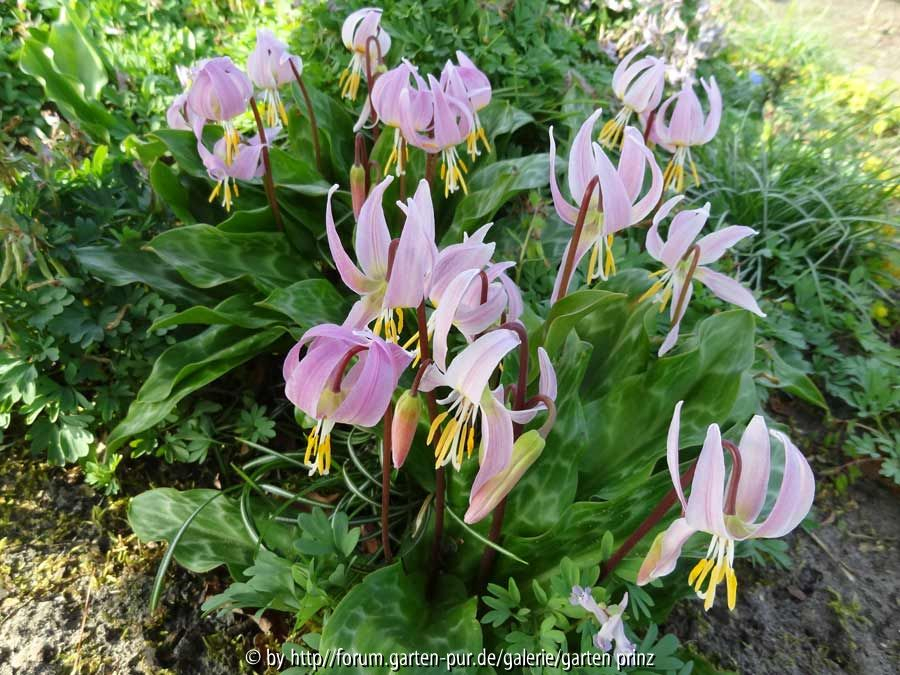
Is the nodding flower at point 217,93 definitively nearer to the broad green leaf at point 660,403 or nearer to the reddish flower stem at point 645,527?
the broad green leaf at point 660,403

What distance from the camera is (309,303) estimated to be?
5.16 feet

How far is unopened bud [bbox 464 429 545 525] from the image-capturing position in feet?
3.09

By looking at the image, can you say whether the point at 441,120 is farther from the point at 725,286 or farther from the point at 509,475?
the point at 509,475

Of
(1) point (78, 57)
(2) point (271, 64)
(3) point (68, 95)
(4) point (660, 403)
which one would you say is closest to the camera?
(4) point (660, 403)

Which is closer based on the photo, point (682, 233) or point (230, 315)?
point (682, 233)

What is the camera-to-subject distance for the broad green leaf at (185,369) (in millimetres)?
1512

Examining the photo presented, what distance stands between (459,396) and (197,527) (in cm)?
89

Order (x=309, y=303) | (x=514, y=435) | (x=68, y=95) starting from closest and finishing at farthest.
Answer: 1. (x=514, y=435)
2. (x=309, y=303)
3. (x=68, y=95)

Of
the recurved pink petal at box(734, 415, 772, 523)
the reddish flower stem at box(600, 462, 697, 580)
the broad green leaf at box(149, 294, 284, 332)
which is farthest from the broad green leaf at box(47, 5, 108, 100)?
the recurved pink petal at box(734, 415, 772, 523)

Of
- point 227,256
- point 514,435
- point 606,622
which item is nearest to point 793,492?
point 606,622

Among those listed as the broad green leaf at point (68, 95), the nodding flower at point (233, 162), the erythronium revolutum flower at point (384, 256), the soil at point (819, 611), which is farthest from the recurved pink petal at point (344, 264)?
the broad green leaf at point (68, 95)

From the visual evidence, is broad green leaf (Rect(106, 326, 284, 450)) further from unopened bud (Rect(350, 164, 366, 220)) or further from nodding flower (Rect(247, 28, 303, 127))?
nodding flower (Rect(247, 28, 303, 127))

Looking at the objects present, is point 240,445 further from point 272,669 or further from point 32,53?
point 32,53

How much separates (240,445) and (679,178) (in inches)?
55.7
